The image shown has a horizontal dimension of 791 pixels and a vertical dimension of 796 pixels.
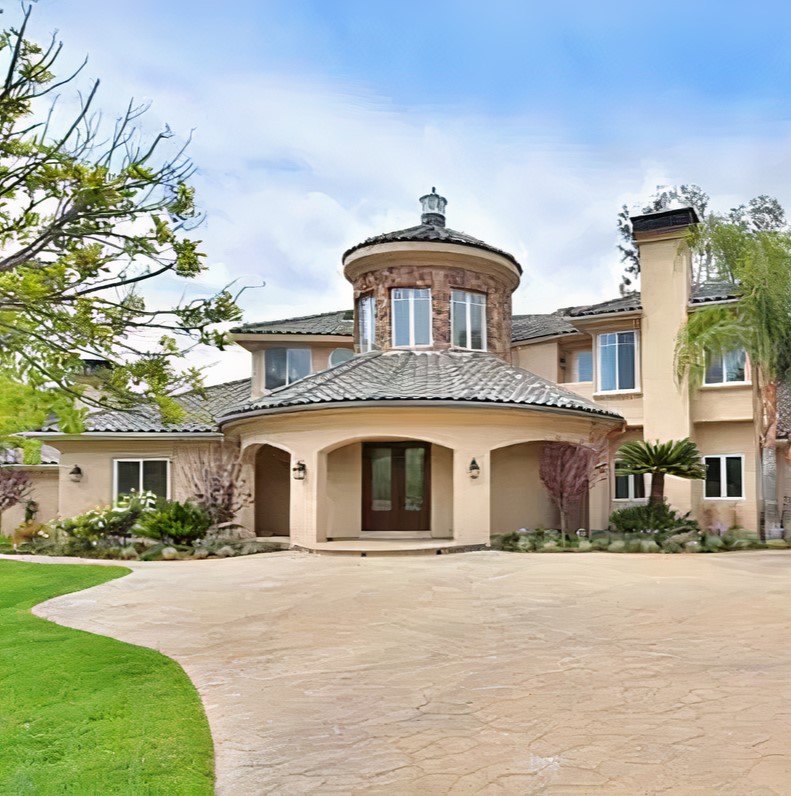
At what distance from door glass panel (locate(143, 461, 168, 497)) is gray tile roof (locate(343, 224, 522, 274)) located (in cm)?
848

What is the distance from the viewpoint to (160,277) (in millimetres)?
7355

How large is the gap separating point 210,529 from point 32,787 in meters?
16.0

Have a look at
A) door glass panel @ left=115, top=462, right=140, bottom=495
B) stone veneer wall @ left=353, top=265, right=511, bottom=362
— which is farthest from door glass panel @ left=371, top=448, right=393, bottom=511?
door glass panel @ left=115, top=462, right=140, bottom=495

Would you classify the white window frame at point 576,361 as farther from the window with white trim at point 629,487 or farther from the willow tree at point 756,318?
the willow tree at point 756,318

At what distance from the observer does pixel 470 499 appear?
19000 millimetres

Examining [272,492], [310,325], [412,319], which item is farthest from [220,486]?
[310,325]

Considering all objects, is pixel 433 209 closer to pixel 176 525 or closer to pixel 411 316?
pixel 411 316

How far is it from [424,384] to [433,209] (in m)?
9.97

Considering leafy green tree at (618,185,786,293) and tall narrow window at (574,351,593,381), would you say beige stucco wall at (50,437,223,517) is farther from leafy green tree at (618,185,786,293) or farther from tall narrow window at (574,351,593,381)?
leafy green tree at (618,185,786,293)

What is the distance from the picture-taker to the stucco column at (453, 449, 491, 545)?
18953 millimetres

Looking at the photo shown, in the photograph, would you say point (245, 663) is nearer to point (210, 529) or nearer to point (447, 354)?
point (210, 529)

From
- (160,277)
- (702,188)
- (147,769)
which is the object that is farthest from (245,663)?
(702,188)

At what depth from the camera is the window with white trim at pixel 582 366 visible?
2662cm

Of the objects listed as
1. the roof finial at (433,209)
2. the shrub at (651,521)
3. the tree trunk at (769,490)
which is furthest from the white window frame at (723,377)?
the roof finial at (433,209)
